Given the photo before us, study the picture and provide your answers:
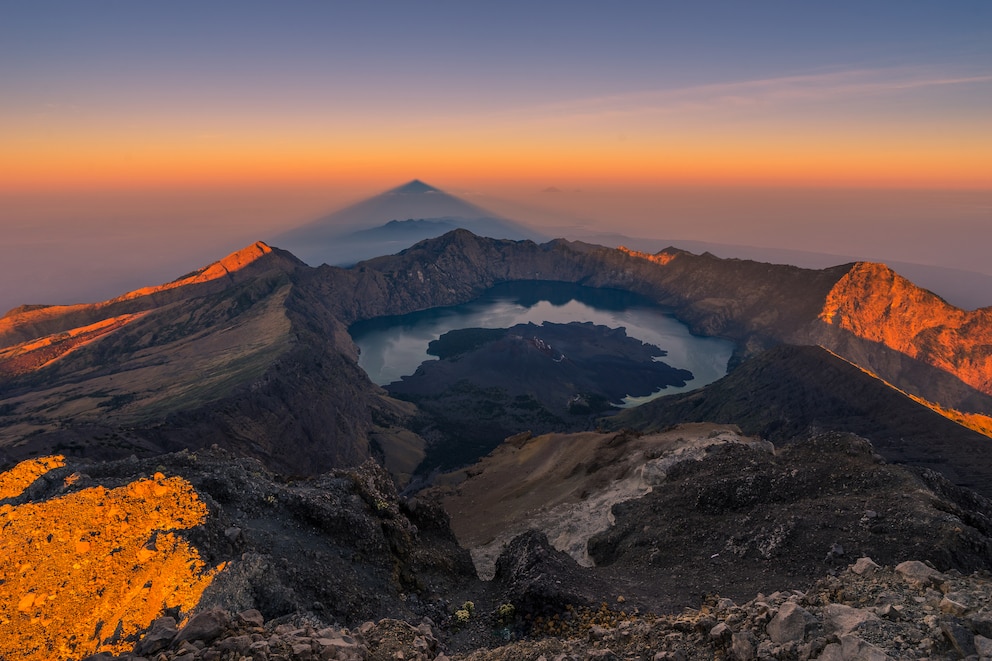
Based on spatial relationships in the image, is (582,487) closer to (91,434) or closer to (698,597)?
(698,597)

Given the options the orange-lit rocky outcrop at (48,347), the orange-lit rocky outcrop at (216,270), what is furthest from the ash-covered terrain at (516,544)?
the orange-lit rocky outcrop at (216,270)

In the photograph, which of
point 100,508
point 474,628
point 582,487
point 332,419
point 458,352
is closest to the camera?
point 100,508

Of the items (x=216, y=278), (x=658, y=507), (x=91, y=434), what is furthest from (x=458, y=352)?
(x=658, y=507)

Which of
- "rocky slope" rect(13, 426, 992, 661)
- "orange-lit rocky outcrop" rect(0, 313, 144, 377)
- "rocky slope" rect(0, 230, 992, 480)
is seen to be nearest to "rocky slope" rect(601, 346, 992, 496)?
"rocky slope" rect(13, 426, 992, 661)

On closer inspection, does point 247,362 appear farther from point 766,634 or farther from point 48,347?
point 766,634

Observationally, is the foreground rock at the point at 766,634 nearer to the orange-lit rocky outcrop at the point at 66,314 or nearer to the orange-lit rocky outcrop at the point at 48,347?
the orange-lit rocky outcrop at the point at 48,347

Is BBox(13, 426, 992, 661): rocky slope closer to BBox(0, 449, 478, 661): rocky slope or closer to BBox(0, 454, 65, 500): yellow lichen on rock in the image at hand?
BBox(0, 449, 478, 661): rocky slope

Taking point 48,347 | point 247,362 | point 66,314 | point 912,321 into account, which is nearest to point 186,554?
point 247,362
